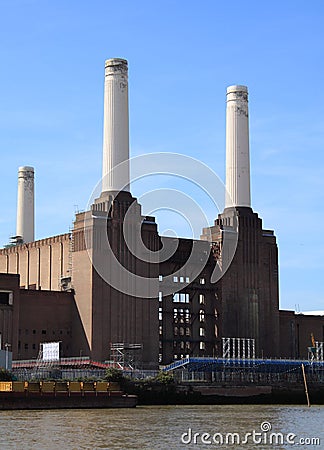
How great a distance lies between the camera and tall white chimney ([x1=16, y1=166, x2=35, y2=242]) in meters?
124

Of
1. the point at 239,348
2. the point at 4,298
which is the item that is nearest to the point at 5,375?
the point at 4,298

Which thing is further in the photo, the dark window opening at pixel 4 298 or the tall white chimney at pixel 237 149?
the tall white chimney at pixel 237 149

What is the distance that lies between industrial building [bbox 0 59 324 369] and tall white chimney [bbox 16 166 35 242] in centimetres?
460

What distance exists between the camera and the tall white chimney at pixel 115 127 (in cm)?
10056

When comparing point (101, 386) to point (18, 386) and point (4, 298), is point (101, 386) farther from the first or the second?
point (4, 298)

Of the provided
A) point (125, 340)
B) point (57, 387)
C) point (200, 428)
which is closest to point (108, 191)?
point (125, 340)

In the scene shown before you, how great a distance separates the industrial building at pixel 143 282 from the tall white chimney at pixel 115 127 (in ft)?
0.33

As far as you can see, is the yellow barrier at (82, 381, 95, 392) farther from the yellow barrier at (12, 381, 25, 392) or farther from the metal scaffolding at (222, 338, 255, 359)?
the metal scaffolding at (222, 338, 255, 359)

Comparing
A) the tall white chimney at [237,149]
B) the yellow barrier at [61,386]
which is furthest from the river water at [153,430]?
the tall white chimney at [237,149]

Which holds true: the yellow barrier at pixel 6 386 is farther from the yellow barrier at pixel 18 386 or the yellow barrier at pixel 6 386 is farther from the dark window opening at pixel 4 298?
the dark window opening at pixel 4 298

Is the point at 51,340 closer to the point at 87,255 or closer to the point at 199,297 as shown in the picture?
the point at 87,255

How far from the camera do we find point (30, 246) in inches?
4579
